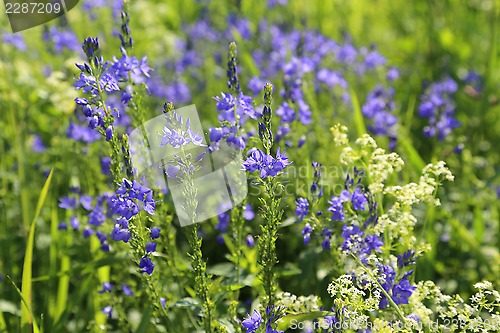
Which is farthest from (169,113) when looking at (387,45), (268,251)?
(387,45)

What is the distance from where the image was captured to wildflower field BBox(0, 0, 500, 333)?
8.32 feet

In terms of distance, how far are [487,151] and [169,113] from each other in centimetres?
358

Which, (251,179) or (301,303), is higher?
(251,179)

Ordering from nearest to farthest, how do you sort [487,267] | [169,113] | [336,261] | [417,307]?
1. [169,113]
2. [417,307]
3. [336,261]
4. [487,267]

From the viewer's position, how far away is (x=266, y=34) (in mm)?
5855

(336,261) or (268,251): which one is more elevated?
(268,251)

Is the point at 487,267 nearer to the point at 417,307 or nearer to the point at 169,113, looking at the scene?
the point at 417,307

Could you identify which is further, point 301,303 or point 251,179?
point 251,179

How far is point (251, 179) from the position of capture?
3607 millimetres

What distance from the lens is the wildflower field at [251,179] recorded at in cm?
254

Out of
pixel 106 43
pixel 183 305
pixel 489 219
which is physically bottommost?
pixel 489 219

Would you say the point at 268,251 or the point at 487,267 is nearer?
the point at 268,251

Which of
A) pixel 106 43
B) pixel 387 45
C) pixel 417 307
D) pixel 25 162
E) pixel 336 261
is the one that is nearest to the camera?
pixel 417 307

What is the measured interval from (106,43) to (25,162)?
1.94 metres
